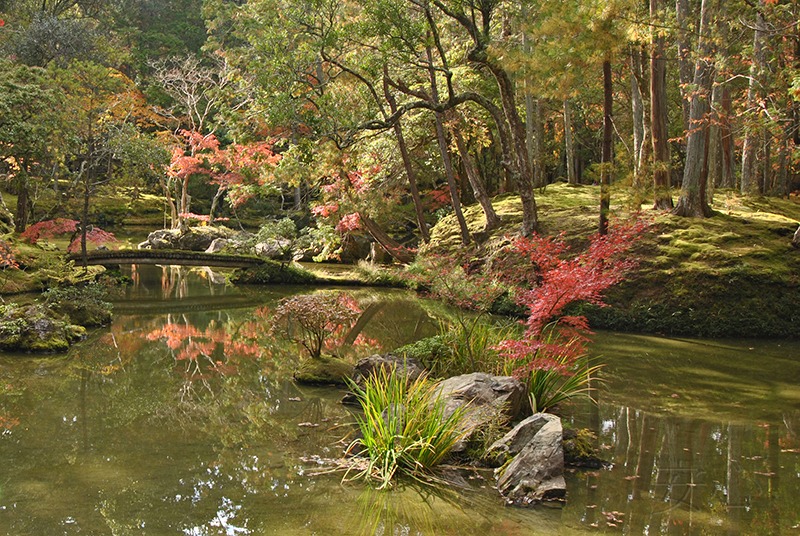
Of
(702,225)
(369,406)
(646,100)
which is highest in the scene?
(646,100)

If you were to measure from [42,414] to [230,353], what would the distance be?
3257 millimetres

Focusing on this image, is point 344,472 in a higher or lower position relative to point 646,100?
lower

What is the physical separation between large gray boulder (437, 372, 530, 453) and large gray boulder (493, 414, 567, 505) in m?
0.57

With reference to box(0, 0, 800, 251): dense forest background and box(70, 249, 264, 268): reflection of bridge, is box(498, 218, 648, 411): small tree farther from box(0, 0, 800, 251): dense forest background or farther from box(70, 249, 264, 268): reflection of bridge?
box(70, 249, 264, 268): reflection of bridge

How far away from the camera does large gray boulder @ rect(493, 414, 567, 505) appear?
163 inches

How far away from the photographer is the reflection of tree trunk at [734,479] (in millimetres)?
3816

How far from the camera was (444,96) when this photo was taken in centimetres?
1465

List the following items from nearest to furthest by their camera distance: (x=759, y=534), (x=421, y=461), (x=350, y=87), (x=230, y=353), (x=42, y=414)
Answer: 1. (x=759, y=534)
2. (x=421, y=461)
3. (x=42, y=414)
4. (x=230, y=353)
5. (x=350, y=87)

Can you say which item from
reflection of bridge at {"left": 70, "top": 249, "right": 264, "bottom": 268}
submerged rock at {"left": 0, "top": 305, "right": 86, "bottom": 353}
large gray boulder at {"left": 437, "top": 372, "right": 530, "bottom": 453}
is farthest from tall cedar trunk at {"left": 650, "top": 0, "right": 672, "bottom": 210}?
reflection of bridge at {"left": 70, "top": 249, "right": 264, "bottom": 268}

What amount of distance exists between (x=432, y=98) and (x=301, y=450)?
11.4 meters

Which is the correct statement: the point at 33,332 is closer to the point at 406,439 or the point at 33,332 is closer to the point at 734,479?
the point at 406,439

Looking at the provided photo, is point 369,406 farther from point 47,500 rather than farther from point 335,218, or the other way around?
point 335,218

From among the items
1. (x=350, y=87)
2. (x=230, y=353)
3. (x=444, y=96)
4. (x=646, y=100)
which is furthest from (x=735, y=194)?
(x=230, y=353)

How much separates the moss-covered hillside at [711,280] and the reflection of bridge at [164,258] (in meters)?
9.85
